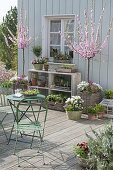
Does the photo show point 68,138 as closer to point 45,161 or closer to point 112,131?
point 45,161

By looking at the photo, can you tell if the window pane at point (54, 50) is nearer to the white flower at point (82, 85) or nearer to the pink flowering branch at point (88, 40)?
the pink flowering branch at point (88, 40)

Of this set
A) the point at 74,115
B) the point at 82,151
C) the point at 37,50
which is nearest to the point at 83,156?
the point at 82,151

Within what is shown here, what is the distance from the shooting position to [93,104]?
7.34 meters

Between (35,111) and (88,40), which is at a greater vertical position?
(88,40)

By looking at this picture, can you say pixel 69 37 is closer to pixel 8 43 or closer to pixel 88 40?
pixel 88 40

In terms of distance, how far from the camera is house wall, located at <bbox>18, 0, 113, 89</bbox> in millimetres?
7523

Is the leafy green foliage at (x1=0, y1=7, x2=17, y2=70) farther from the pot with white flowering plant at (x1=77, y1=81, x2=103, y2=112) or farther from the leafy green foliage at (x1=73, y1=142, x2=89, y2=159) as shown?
the leafy green foliage at (x1=73, y1=142, x2=89, y2=159)

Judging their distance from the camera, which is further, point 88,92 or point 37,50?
point 37,50

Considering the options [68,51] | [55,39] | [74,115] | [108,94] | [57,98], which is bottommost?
[74,115]

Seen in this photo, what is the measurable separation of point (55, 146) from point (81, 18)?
3844 millimetres

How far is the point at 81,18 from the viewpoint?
7.87 meters

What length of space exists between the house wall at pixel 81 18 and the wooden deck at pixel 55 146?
50.6 inches

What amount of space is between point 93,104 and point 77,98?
0.59 meters

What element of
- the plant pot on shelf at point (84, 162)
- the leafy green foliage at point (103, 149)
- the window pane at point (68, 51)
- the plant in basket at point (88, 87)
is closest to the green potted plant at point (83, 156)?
the plant pot on shelf at point (84, 162)
